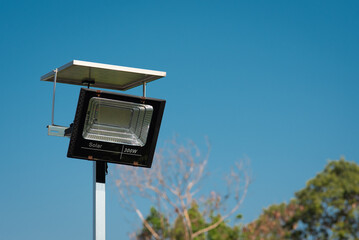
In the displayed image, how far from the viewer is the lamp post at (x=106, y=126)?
12.6ft

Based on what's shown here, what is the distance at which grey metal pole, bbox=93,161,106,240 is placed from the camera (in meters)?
4.06

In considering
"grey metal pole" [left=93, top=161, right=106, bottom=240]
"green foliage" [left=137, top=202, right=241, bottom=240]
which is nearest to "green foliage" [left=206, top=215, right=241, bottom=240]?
"green foliage" [left=137, top=202, right=241, bottom=240]

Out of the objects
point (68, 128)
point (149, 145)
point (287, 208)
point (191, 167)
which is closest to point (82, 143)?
point (68, 128)

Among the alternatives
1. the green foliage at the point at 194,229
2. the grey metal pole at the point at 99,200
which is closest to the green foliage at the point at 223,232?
the green foliage at the point at 194,229

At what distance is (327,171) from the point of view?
5.55 meters

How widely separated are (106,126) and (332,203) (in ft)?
8.76

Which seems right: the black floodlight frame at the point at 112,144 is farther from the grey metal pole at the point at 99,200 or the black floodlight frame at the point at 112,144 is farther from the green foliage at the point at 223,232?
the green foliage at the point at 223,232

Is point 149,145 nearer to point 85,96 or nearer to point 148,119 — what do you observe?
point 148,119

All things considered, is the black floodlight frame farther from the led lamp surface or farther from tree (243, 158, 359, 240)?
tree (243, 158, 359, 240)

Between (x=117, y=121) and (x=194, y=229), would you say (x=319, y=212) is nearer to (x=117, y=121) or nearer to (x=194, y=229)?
(x=194, y=229)

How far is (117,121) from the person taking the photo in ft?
13.2

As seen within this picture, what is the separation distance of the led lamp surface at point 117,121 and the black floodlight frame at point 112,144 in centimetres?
3

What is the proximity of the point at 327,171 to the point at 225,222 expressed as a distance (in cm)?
152

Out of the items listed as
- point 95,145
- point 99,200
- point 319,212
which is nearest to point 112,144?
point 95,145
